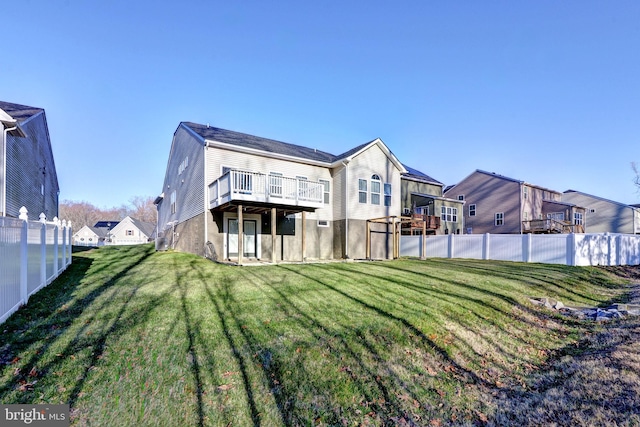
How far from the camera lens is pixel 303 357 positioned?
4.47m

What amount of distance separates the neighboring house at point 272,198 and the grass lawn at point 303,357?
17.1 ft

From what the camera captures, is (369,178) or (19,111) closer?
(19,111)

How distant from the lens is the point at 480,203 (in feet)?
98.2

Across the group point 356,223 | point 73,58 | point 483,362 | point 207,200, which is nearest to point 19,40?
point 73,58

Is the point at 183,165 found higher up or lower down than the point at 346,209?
higher up

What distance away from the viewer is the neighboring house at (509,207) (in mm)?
27172

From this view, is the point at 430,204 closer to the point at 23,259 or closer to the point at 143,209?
the point at 23,259

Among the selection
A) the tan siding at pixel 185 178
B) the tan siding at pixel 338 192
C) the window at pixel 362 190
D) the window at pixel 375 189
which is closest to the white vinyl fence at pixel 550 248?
the window at pixel 375 189

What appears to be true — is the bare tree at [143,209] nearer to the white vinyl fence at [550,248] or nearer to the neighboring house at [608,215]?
the white vinyl fence at [550,248]

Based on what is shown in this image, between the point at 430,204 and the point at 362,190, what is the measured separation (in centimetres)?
936

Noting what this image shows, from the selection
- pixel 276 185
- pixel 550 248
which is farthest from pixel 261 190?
pixel 550 248

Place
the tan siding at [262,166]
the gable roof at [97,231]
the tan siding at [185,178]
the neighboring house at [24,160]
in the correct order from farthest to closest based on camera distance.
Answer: the gable roof at [97,231] < the tan siding at [185,178] < the tan siding at [262,166] < the neighboring house at [24,160]

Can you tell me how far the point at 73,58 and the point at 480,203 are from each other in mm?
32046

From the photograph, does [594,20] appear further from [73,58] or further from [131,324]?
[73,58]
